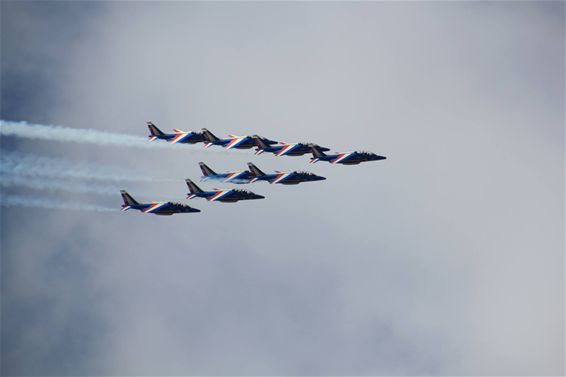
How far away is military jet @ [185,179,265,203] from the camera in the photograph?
160 m

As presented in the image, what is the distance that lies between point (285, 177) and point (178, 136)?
62.2ft

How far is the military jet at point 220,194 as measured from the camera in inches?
6294

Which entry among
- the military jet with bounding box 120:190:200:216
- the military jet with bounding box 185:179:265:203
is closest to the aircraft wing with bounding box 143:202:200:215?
the military jet with bounding box 120:190:200:216

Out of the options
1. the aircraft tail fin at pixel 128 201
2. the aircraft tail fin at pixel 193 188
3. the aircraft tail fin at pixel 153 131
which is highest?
the aircraft tail fin at pixel 153 131

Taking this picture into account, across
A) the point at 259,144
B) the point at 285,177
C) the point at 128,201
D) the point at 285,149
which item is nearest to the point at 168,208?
the point at 128,201

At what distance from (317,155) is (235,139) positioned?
13.3 meters

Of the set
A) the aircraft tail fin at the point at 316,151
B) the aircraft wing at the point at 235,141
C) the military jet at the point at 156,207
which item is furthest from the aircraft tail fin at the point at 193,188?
the aircraft tail fin at the point at 316,151

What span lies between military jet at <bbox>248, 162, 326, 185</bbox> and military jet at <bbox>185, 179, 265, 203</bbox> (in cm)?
329

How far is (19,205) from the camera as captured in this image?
159500 millimetres

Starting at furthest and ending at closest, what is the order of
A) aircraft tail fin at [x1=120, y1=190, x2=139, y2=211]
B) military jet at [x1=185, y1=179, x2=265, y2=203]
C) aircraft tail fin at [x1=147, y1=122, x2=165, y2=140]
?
aircraft tail fin at [x1=147, y1=122, x2=165, y2=140] < aircraft tail fin at [x1=120, y1=190, x2=139, y2=211] < military jet at [x1=185, y1=179, x2=265, y2=203]

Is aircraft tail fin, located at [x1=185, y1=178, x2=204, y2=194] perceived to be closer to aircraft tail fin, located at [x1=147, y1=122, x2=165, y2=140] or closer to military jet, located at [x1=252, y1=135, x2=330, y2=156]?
aircraft tail fin, located at [x1=147, y1=122, x2=165, y2=140]

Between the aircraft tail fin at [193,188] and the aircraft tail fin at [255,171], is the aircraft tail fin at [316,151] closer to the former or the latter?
the aircraft tail fin at [255,171]

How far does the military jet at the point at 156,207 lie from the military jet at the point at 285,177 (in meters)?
10.9

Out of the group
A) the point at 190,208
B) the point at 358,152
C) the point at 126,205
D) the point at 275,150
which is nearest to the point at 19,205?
the point at 126,205
